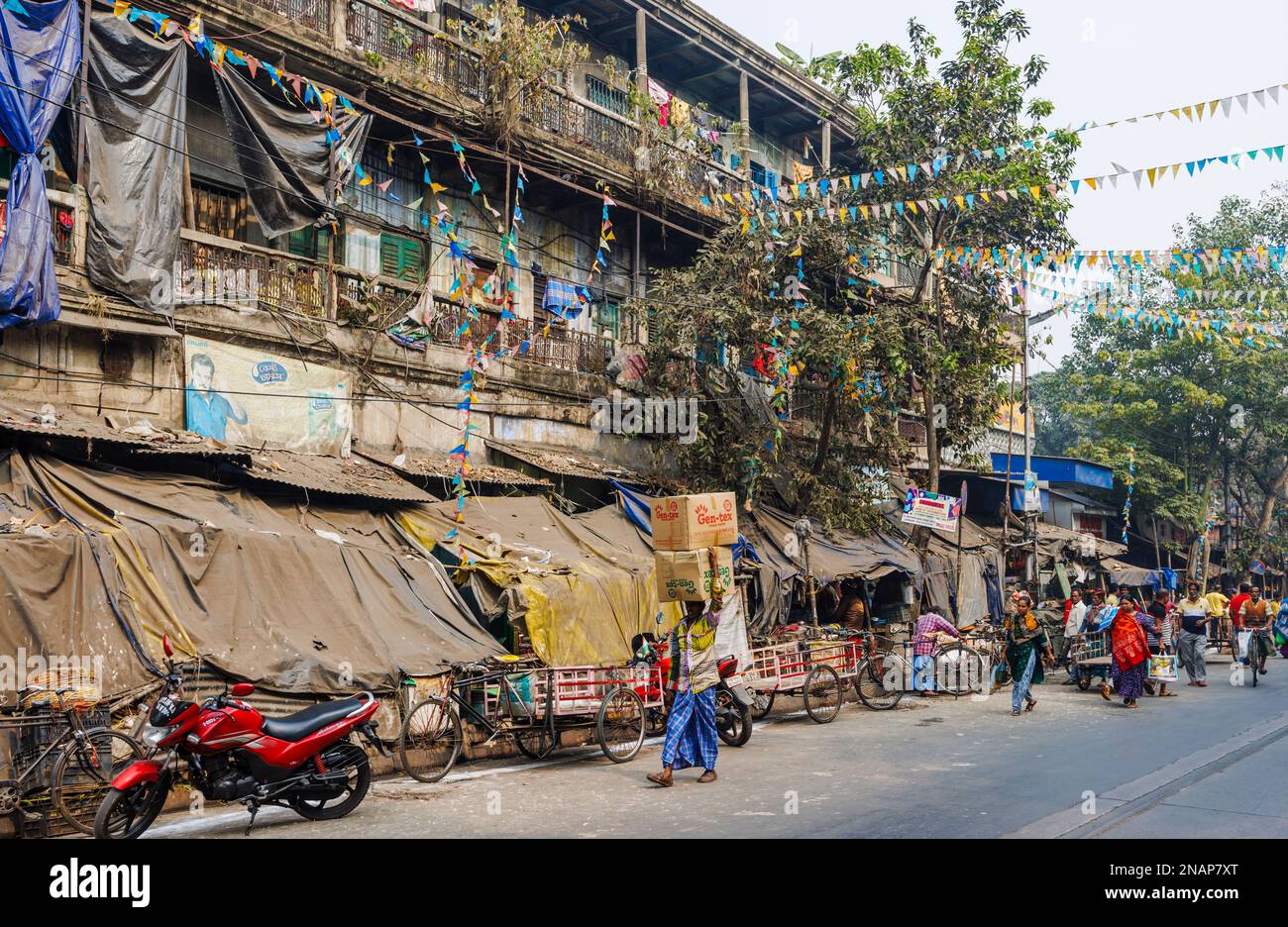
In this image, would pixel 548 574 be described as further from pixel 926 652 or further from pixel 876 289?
pixel 876 289

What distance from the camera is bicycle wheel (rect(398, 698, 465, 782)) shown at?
33.2 feet

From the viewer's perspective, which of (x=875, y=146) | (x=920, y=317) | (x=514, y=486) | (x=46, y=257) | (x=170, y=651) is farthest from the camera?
(x=875, y=146)

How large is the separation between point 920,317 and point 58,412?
47.0 ft

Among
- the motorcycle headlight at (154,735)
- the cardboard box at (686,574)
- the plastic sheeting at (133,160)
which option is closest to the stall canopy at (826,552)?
the cardboard box at (686,574)

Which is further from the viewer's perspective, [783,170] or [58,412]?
[783,170]

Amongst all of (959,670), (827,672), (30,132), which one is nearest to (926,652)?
(959,670)

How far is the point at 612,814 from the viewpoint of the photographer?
27.8 ft

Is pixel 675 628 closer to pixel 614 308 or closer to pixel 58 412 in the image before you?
pixel 58 412

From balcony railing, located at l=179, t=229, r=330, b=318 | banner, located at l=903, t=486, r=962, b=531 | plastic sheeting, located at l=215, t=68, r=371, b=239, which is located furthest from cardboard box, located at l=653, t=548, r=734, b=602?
banner, located at l=903, t=486, r=962, b=531

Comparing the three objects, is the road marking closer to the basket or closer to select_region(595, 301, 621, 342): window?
the basket

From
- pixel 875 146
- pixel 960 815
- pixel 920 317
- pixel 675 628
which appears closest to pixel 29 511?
pixel 675 628

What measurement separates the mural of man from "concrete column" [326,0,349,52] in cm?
504

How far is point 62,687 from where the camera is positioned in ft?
29.9

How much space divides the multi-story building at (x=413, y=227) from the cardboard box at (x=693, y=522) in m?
5.85
